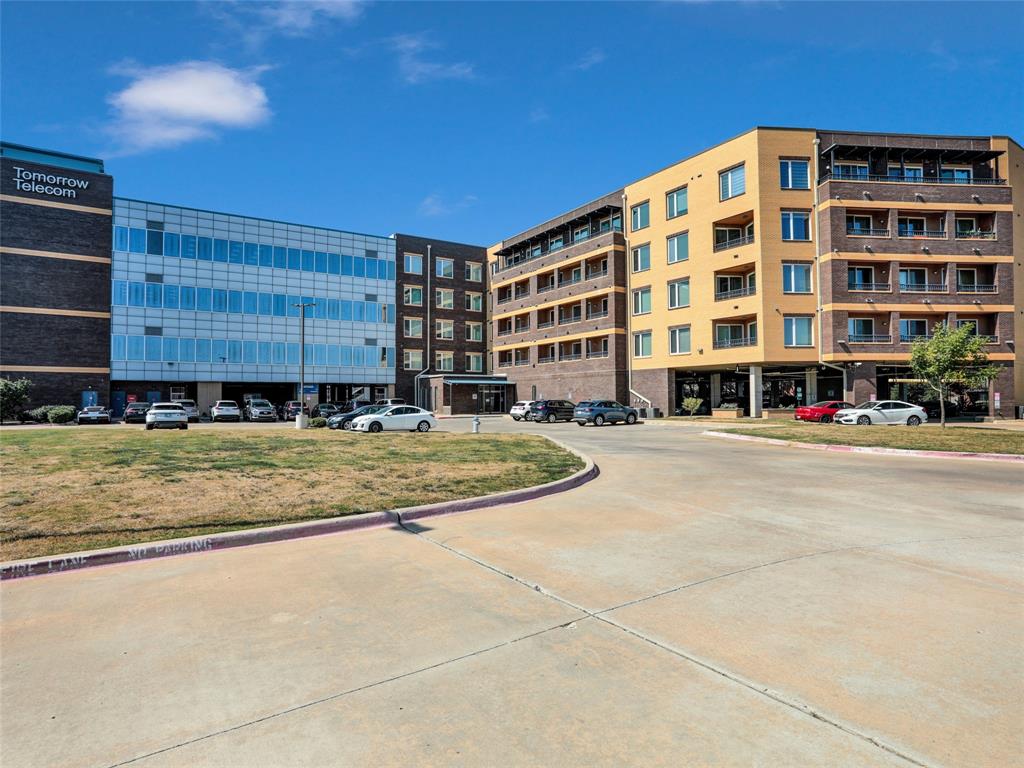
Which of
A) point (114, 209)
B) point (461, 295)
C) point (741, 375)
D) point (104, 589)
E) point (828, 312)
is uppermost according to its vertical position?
point (114, 209)

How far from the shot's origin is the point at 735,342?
137ft

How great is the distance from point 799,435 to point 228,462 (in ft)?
71.3

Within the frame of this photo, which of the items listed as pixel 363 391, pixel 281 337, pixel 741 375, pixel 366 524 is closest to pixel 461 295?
pixel 363 391

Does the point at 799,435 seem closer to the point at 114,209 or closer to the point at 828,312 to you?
the point at 828,312

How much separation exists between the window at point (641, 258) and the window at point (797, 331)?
12583 millimetres

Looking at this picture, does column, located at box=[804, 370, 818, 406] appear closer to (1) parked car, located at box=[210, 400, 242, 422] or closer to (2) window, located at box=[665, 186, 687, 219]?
(2) window, located at box=[665, 186, 687, 219]

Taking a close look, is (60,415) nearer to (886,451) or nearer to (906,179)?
(886,451)

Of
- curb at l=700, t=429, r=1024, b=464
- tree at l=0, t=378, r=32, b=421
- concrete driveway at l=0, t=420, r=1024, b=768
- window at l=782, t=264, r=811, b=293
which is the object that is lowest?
curb at l=700, t=429, r=1024, b=464

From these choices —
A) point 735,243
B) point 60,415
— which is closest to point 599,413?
point 735,243

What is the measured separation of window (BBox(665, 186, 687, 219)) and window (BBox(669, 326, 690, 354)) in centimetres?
889

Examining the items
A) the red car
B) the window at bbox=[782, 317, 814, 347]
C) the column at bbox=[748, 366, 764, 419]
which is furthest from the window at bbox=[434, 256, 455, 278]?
the red car

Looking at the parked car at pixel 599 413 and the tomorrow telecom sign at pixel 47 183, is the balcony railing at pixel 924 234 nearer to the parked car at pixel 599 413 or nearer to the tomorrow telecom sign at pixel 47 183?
the parked car at pixel 599 413

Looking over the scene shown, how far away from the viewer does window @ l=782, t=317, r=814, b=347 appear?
39.3m

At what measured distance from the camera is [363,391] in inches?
2480
